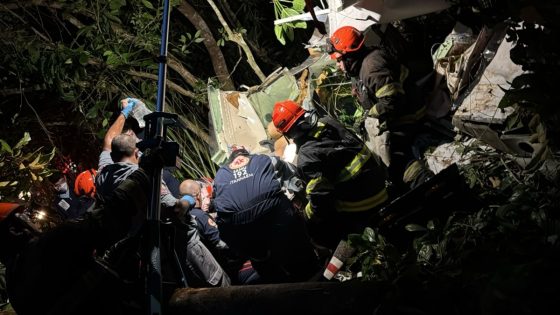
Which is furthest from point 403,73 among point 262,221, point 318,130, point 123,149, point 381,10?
point 123,149

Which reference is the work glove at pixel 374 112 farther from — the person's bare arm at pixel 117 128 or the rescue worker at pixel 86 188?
the rescue worker at pixel 86 188

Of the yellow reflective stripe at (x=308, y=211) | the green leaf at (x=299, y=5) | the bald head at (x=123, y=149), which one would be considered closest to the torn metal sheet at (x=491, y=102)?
the yellow reflective stripe at (x=308, y=211)

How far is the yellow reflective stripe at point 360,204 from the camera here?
486cm

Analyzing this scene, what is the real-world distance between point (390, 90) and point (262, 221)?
184cm

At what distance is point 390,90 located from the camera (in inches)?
208

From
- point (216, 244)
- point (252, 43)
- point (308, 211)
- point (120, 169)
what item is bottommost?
point (216, 244)

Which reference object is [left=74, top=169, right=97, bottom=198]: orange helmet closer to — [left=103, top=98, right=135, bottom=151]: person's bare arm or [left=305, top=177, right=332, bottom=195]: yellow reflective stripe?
[left=103, top=98, right=135, bottom=151]: person's bare arm

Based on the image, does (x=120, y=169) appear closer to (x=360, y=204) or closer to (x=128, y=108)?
(x=128, y=108)

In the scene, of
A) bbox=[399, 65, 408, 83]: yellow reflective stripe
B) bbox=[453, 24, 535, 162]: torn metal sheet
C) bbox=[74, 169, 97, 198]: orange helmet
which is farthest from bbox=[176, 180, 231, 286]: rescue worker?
bbox=[453, 24, 535, 162]: torn metal sheet

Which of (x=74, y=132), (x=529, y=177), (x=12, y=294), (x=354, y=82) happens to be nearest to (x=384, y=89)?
(x=354, y=82)

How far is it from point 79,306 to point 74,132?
616 cm

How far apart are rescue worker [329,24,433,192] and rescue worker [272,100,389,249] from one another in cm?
65

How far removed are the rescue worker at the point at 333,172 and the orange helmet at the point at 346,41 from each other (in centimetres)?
99

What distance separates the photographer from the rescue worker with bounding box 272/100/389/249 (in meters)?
4.70
